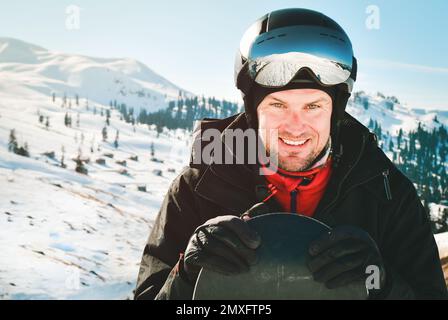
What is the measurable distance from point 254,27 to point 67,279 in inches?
432

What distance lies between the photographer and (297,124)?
2393mm

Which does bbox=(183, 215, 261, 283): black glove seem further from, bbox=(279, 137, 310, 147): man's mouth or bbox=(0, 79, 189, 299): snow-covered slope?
bbox=(0, 79, 189, 299): snow-covered slope

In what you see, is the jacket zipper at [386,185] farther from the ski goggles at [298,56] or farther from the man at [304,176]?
the ski goggles at [298,56]

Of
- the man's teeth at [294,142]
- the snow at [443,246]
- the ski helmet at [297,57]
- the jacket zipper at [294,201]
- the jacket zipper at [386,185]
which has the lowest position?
the snow at [443,246]

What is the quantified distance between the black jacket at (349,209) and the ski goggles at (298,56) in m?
0.57

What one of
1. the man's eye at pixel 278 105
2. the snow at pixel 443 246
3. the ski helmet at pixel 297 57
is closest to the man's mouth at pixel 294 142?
the man's eye at pixel 278 105

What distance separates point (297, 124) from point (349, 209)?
0.68m

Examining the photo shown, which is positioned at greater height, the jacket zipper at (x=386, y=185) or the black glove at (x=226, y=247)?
the jacket zipper at (x=386, y=185)

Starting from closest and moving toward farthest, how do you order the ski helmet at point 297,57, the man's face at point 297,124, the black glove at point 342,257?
the black glove at point 342,257
the man's face at point 297,124
the ski helmet at point 297,57

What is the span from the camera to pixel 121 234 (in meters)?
20.6

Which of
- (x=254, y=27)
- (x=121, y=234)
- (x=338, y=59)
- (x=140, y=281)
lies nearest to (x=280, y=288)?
(x=140, y=281)

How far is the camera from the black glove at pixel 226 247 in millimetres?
1866

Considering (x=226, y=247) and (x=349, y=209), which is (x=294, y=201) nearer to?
(x=349, y=209)

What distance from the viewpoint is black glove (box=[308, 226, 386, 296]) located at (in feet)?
6.06
